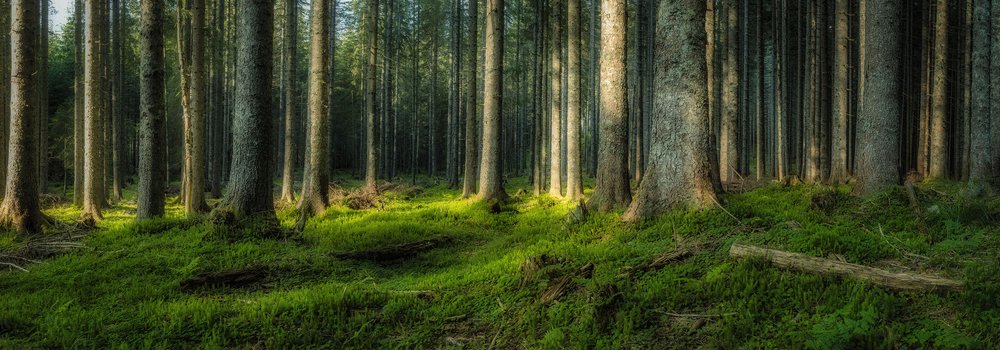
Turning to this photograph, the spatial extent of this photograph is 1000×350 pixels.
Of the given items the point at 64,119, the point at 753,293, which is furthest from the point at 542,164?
the point at 64,119

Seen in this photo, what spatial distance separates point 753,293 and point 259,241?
685 cm

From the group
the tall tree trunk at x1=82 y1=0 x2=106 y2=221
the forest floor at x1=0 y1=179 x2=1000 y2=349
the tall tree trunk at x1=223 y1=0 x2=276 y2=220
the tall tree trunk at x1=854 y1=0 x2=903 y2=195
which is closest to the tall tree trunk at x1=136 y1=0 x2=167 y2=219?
the tall tree trunk at x1=223 y1=0 x2=276 y2=220

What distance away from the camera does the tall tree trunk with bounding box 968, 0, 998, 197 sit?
886cm

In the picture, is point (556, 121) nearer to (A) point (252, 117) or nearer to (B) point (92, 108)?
(A) point (252, 117)

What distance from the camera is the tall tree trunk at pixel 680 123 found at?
692cm

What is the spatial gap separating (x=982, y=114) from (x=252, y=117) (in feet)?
43.3

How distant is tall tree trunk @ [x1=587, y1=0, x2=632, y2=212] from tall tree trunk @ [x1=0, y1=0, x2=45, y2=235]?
1034 centimetres

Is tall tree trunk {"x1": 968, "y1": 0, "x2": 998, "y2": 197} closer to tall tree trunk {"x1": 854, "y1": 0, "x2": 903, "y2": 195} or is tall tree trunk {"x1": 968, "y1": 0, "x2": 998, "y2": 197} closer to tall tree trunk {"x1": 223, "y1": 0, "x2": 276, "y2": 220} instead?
tall tree trunk {"x1": 854, "y1": 0, "x2": 903, "y2": 195}

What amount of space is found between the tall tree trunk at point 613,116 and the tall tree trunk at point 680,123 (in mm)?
1980

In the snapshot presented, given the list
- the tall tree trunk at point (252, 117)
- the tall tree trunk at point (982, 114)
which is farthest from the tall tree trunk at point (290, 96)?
the tall tree trunk at point (982, 114)

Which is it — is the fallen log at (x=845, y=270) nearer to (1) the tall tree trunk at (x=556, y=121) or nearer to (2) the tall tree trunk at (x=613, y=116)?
(2) the tall tree trunk at (x=613, y=116)

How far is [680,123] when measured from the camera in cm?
700

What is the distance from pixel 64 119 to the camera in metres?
27.4

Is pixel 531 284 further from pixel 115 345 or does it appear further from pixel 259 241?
pixel 259 241
